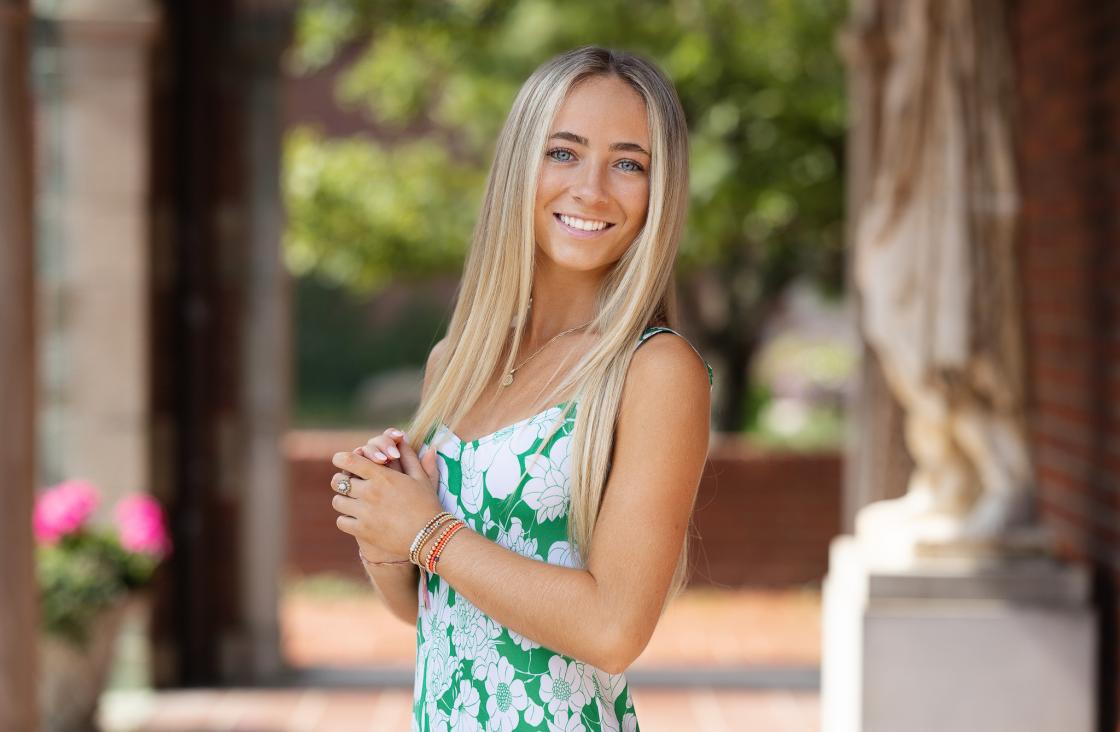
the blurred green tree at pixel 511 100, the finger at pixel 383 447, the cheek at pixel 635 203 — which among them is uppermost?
the blurred green tree at pixel 511 100

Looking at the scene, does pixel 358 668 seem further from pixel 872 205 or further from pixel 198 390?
pixel 872 205

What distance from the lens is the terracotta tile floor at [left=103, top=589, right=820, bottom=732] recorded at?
5.76 meters

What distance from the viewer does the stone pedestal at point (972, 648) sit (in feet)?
12.8

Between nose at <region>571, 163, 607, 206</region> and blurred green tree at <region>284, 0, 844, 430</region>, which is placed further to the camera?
blurred green tree at <region>284, 0, 844, 430</region>

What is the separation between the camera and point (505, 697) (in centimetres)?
171

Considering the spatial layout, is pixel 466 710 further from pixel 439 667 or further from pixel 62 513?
pixel 62 513

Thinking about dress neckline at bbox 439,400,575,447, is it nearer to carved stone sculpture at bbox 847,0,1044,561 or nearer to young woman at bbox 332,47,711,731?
young woman at bbox 332,47,711,731

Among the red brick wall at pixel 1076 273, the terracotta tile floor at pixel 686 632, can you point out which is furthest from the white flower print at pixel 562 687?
the terracotta tile floor at pixel 686 632

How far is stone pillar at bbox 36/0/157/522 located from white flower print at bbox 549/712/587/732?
4702mm

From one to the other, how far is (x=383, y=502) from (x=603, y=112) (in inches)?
19.4

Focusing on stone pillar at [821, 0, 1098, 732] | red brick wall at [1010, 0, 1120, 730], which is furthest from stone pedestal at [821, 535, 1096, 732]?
red brick wall at [1010, 0, 1120, 730]

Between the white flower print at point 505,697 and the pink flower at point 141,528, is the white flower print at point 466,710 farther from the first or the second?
the pink flower at point 141,528

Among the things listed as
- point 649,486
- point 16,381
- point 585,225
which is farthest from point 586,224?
point 16,381

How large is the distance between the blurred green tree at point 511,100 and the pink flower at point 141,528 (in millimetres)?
2714
